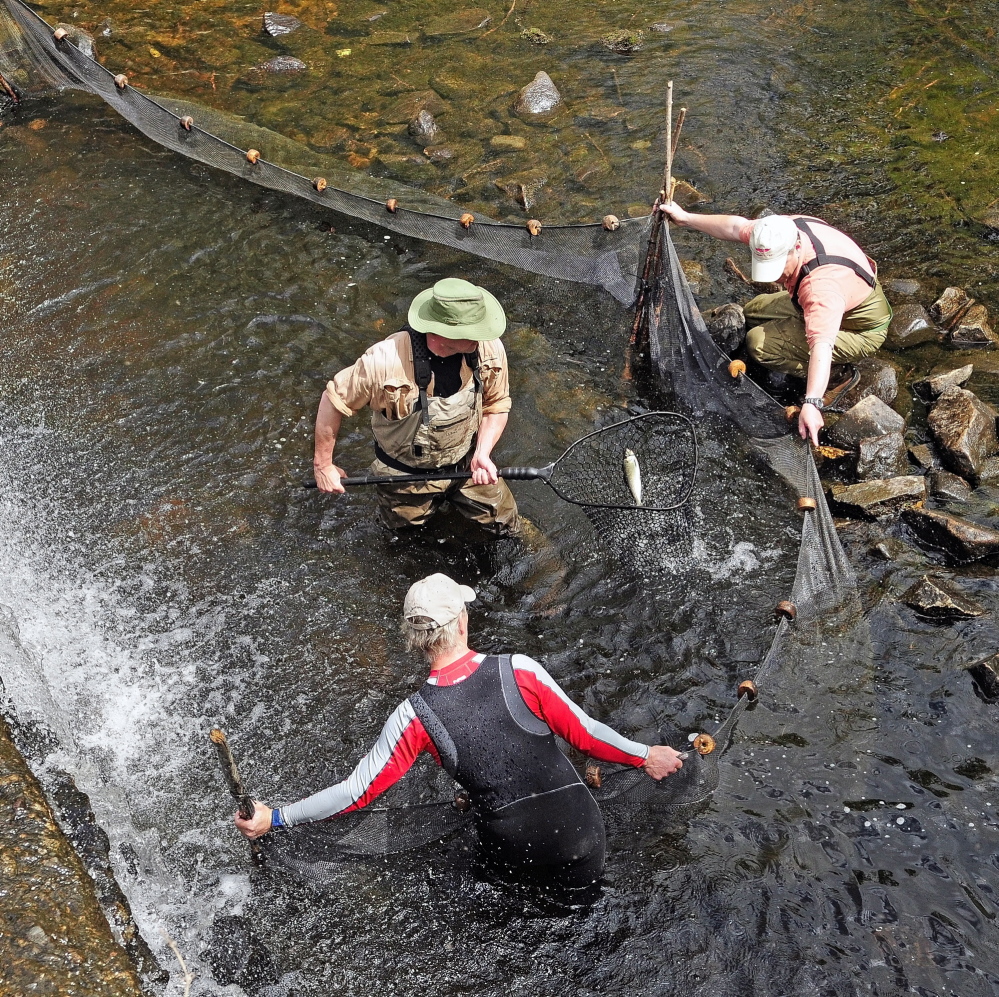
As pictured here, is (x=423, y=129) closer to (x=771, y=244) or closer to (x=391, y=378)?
(x=771, y=244)

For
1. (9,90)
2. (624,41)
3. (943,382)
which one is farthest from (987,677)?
(9,90)

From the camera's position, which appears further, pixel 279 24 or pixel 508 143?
pixel 279 24

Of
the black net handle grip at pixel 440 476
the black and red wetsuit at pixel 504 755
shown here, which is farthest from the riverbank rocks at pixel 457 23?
the black and red wetsuit at pixel 504 755

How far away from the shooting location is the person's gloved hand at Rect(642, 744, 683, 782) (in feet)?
13.1

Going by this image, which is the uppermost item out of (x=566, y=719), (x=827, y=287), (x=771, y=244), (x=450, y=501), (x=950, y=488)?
(x=771, y=244)

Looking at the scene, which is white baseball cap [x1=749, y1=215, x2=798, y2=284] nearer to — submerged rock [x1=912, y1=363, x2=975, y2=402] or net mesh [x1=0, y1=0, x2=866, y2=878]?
net mesh [x1=0, y1=0, x2=866, y2=878]

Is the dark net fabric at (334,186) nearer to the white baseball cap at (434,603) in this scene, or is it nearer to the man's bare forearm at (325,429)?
the man's bare forearm at (325,429)

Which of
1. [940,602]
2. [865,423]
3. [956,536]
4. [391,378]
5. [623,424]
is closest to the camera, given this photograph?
[391,378]

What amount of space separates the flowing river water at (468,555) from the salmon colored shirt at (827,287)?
46.6 inches

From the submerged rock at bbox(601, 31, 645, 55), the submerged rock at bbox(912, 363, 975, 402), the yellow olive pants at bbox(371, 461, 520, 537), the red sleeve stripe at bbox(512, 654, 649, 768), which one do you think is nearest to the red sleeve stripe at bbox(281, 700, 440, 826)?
the red sleeve stripe at bbox(512, 654, 649, 768)

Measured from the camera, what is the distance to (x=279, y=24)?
1338 centimetres

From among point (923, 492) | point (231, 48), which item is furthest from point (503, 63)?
point (923, 492)

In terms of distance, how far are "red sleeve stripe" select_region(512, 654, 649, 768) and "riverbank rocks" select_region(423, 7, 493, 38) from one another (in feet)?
40.5

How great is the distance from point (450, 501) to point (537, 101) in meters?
7.53
